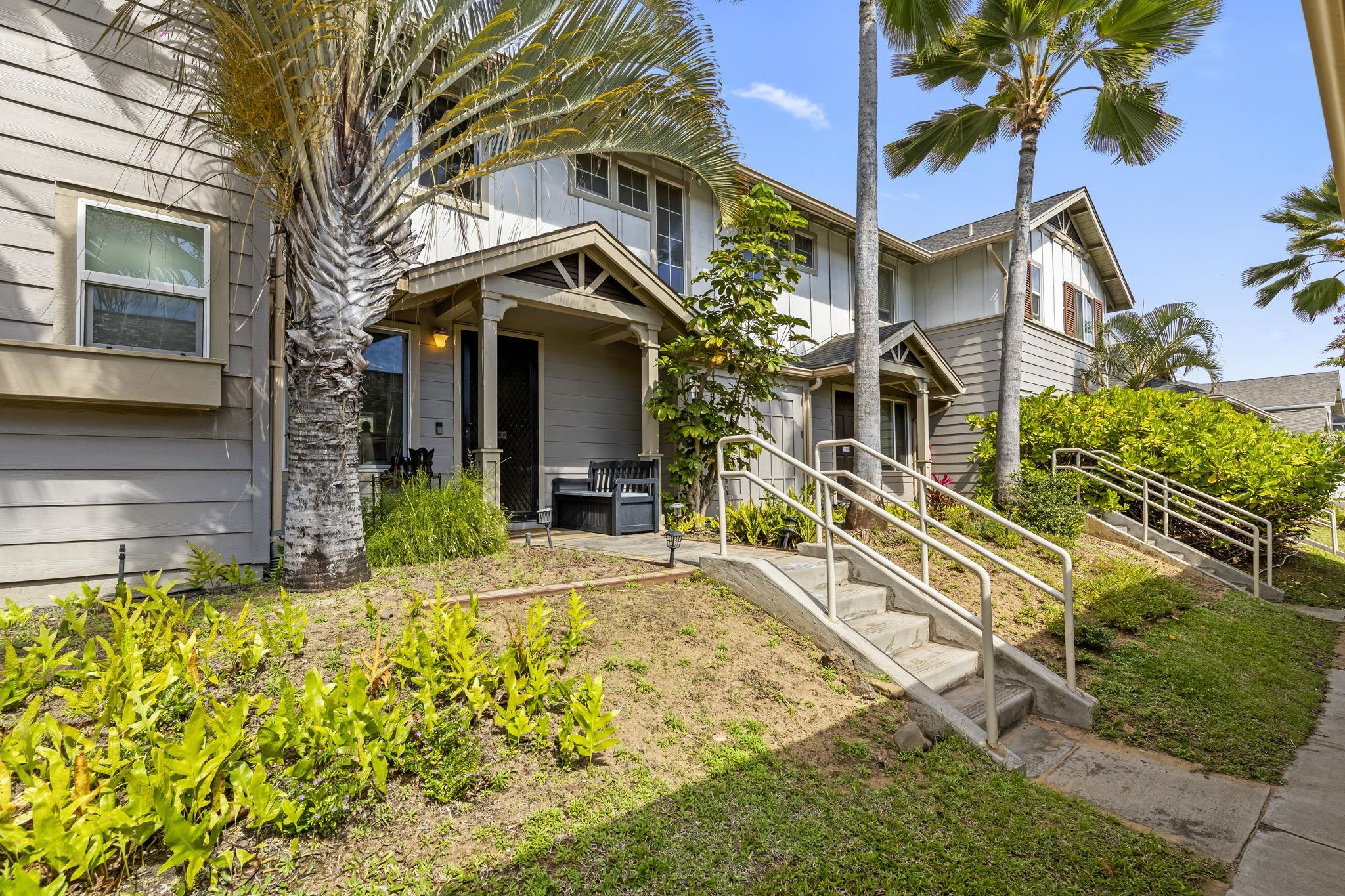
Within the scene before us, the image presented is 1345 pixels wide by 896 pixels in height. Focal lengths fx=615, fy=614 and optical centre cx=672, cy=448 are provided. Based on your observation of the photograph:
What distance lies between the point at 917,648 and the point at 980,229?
13252mm

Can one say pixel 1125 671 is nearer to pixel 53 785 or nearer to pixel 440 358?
pixel 53 785

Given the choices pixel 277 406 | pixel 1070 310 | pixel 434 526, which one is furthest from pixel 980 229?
pixel 277 406

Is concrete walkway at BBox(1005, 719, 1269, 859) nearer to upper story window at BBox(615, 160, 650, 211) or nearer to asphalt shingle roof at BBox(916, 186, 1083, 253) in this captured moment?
upper story window at BBox(615, 160, 650, 211)

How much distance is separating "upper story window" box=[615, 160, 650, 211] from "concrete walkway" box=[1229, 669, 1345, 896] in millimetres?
8719

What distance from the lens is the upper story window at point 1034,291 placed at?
1431 cm

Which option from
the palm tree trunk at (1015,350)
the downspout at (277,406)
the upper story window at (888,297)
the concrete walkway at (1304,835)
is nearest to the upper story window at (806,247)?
the upper story window at (888,297)

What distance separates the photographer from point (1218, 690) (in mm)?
4242

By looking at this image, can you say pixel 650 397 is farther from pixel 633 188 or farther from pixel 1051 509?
pixel 1051 509

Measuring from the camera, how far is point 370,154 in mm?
4188

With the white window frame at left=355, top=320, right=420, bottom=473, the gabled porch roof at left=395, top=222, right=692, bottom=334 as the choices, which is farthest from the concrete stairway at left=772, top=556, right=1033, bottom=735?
the white window frame at left=355, top=320, right=420, bottom=473

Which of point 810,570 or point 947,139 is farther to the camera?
point 947,139

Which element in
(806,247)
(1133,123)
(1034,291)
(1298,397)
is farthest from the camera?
(1298,397)

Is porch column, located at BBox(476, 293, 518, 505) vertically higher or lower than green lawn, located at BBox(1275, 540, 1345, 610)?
higher

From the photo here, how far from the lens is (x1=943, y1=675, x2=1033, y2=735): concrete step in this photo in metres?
3.59
